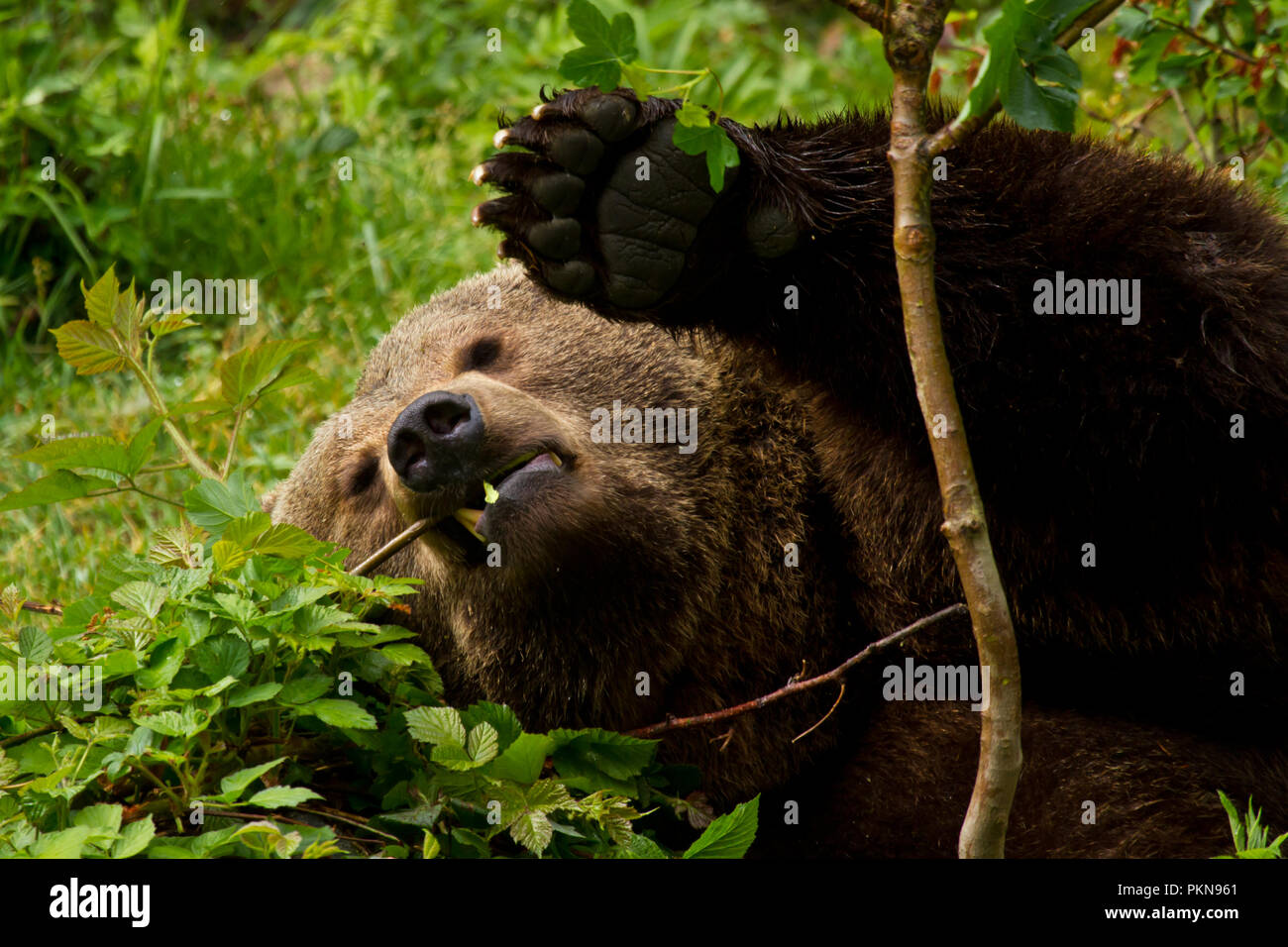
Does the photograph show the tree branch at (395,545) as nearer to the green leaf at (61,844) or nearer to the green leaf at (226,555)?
the green leaf at (226,555)

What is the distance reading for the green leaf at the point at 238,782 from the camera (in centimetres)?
267

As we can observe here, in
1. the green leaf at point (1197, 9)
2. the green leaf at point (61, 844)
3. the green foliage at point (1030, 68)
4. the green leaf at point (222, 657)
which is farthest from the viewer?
the green leaf at point (1197, 9)

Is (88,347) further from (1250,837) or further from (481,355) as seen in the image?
(1250,837)

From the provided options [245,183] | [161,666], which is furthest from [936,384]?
[245,183]

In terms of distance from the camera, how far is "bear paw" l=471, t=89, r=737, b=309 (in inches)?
115

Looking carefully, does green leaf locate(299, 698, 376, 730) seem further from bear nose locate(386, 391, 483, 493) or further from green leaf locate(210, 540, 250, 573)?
bear nose locate(386, 391, 483, 493)

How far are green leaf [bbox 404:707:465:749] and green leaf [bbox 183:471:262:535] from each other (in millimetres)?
730

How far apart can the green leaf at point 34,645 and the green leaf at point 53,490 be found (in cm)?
31

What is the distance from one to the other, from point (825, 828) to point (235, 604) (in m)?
1.64

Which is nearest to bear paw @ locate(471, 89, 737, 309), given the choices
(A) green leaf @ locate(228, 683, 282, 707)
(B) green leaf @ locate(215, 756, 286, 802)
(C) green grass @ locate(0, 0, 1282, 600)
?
(A) green leaf @ locate(228, 683, 282, 707)


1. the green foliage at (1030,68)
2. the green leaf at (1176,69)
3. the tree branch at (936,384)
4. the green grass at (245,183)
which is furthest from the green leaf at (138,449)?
the green leaf at (1176,69)

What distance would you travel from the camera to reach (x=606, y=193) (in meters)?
2.98

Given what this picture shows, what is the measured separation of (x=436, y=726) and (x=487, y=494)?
71 centimetres

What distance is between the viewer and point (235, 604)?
9.61 ft
